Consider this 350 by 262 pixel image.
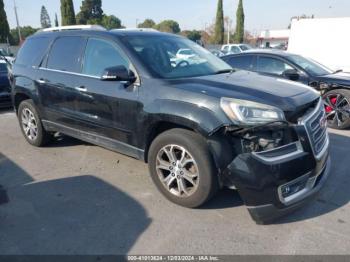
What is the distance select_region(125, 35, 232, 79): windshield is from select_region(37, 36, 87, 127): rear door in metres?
0.92

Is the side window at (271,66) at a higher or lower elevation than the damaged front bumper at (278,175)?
higher

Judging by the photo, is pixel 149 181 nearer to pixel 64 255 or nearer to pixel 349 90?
pixel 64 255

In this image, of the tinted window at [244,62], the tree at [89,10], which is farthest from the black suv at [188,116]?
the tree at [89,10]

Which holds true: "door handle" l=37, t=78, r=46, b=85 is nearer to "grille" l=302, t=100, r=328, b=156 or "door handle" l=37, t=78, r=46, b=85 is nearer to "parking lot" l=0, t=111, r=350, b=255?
"parking lot" l=0, t=111, r=350, b=255

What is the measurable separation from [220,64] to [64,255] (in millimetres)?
3028

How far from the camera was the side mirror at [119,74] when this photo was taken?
364 cm

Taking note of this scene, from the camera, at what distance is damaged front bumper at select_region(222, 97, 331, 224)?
291cm

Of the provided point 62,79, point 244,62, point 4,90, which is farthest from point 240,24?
point 62,79

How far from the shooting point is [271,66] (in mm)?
7254

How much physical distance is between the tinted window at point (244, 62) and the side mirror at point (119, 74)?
14.4 feet

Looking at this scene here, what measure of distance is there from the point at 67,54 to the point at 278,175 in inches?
132

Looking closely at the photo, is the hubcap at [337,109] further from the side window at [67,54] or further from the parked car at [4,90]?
the parked car at [4,90]

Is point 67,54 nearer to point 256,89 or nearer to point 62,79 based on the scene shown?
point 62,79

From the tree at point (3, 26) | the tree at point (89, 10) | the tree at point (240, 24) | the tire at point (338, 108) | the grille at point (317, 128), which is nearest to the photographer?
the grille at point (317, 128)
